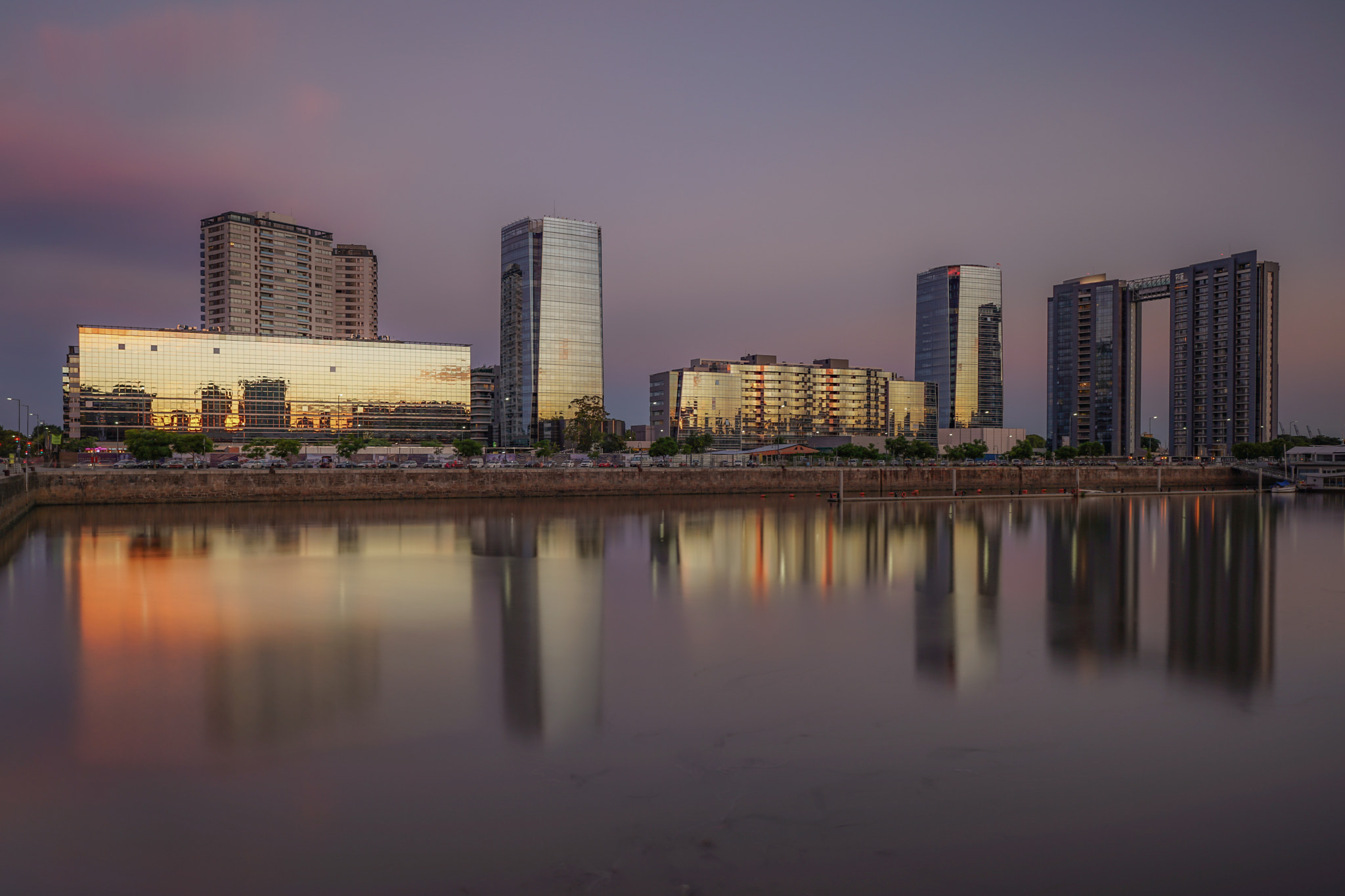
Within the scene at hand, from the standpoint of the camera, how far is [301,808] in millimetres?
9828

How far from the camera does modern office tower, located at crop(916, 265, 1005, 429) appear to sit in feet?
533

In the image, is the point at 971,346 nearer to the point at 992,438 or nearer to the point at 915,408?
the point at 915,408

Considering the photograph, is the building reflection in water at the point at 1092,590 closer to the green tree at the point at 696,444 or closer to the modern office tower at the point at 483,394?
the green tree at the point at 696,444

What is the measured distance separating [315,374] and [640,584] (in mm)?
103054

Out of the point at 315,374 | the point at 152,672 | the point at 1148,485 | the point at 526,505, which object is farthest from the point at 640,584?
the point at 315,374

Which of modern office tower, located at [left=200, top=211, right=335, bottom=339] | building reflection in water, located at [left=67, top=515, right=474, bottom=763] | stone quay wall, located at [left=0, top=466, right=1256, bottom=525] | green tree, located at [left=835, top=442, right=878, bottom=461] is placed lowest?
building reflection in water, located at [left=67, top=515, right=474, bottom=763]

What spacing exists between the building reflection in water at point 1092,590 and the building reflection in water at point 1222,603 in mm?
1025

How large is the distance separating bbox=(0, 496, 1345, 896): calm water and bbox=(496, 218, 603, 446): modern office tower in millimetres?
108610

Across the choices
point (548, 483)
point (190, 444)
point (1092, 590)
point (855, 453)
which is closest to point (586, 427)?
point (855, 453)

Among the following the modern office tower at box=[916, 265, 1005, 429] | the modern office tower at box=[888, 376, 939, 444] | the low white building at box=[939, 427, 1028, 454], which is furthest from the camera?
the modern office tower at box=[888, 376, 939, 444]

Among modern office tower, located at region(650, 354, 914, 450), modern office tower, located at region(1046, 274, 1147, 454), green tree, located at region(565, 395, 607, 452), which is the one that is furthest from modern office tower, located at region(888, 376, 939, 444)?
green tree, located at region(565, 395, 607, 452)

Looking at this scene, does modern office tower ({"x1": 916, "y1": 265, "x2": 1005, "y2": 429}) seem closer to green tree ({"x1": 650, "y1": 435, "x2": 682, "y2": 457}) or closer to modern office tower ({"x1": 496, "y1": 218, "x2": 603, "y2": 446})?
modern office tower ({"x1": 496, "y1": 218, "x2": 603, "y2": 446})

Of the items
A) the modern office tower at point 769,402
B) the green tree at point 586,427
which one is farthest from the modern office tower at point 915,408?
the green tree at point 586,427

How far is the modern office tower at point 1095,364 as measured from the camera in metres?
158
